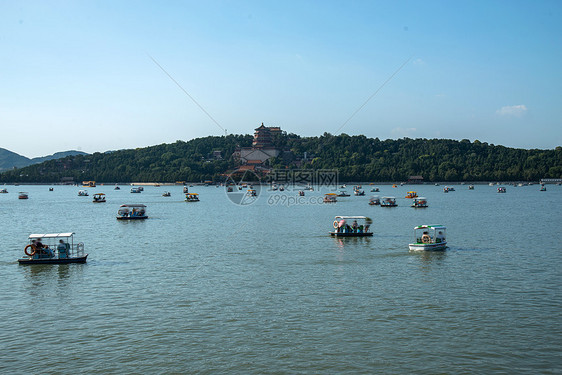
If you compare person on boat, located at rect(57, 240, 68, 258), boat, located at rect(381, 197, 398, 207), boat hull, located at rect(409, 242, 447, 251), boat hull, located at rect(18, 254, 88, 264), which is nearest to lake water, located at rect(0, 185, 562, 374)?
boat hull, located at rect(18, 254, 88, 264)

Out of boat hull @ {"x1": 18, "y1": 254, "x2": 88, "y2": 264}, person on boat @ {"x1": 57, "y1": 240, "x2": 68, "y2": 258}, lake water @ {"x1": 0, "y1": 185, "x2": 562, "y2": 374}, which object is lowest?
lake water @ {"x1": 0, "y1": 185, "x2": 562, "y2": 374}

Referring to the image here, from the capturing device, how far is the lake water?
1792 centimetres

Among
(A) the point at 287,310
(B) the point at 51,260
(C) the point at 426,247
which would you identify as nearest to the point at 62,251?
(B) the point at 51,260

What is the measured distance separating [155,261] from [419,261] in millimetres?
19088

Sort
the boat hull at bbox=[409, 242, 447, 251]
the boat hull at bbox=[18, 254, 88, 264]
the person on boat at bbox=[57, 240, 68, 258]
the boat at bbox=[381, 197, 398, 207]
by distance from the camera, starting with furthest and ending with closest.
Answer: the boat at bbox=[381, 197, 398, 207], the boat hull at bbox=[409, 242, 447, 251], the person on boat at bbox=[57, 240, 68, 258], the boat hull at bbox=[18, 254, 88, 264]

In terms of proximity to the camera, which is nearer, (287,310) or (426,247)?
(287,310)

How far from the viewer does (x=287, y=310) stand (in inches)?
928

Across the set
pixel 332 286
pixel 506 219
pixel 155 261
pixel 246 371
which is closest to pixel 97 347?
pixel 246 371

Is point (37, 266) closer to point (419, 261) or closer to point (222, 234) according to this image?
point (222, 234)

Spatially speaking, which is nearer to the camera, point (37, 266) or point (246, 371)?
point (246, 371)

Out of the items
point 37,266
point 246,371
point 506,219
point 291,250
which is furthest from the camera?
point 506,219

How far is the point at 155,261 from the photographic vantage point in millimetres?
37062

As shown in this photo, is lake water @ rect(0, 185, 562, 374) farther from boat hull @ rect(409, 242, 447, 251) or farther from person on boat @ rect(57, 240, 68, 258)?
person on boat @ rect(57, 240, 68, 258)

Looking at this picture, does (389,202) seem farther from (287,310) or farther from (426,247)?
(287,310)
